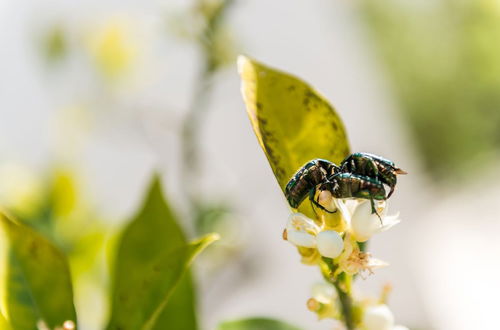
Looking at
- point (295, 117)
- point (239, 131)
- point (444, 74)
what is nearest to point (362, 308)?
point (295, 117)

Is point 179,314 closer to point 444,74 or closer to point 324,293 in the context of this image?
point 324,293

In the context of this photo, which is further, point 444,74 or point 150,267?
point 444,74

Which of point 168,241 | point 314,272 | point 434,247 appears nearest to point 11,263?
point 168,241

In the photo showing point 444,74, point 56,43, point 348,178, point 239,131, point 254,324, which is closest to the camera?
point 348,178

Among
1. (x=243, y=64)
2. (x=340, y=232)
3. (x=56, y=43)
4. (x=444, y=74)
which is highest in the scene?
(x=56, y=43)

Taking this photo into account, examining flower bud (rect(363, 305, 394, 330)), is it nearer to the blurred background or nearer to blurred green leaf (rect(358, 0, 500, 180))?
the blurred background

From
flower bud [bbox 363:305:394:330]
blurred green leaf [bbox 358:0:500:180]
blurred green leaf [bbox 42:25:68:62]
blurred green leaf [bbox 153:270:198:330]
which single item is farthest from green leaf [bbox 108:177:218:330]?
blurred green leaf [bbox 358:0:500:180]

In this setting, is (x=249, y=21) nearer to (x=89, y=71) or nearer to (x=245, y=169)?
(x=245, y=169)

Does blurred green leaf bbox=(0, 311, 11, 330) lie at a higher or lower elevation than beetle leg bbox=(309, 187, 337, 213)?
lower
